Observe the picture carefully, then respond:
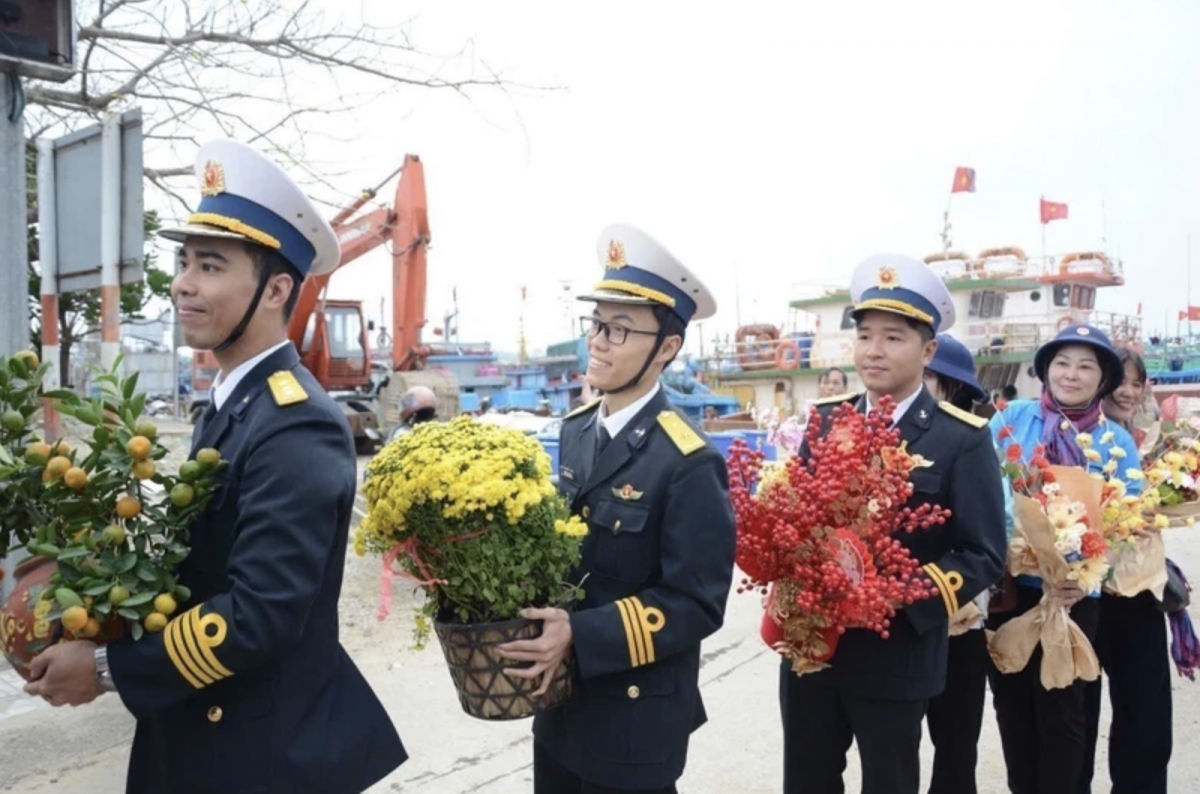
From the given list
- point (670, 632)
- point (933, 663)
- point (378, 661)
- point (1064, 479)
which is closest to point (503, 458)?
point (670, 632)

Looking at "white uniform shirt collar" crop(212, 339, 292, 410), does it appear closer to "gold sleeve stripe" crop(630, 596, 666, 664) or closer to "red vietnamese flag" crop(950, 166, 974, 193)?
"gold sleeve stripe" crop(630, 596, 666, 664)

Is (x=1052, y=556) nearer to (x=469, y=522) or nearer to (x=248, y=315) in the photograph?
(x=469, y=522)

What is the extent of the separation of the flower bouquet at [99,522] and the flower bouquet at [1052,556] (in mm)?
2424

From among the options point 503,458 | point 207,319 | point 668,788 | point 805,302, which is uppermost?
point 805,302

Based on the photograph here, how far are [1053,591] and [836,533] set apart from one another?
1.24 m

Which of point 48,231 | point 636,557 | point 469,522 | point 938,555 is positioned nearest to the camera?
point 469,522

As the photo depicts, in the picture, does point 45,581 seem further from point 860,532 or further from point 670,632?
point 860,532

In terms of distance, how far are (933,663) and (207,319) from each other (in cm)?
209

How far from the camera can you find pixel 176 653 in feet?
5.53

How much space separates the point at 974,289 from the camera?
963 inches

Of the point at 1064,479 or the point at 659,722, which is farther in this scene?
the point at 1064,479

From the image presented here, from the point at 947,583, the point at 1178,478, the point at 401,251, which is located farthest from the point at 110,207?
the point at 401,251

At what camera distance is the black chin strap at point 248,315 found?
1937 mm

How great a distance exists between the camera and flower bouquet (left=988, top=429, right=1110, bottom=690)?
2.93 m
